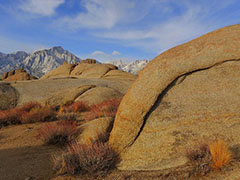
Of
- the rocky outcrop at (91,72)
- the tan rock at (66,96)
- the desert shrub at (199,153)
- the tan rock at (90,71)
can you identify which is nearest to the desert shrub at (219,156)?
the desert shrub at (199,153)

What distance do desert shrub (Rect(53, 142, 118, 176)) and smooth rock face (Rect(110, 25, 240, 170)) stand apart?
309 mm

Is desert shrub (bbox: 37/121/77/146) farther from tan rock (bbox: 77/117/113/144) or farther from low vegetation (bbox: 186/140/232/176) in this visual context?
low vegetation (bbox: 186/140/232/176)

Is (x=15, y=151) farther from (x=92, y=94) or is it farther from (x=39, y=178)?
(x=92, y=94)

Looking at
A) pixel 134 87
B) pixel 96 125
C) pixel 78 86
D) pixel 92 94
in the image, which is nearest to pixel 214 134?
pixel 134 87

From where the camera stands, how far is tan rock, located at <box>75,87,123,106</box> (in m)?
14.3

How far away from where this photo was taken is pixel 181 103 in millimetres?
4594

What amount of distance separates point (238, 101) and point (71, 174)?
4177 millimetres

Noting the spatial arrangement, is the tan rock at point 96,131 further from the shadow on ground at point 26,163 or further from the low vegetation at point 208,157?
the low vegetation at point 208,157

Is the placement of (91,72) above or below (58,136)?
above

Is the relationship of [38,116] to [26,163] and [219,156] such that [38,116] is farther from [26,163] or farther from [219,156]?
[219,156]

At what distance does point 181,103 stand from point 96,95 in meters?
10.8

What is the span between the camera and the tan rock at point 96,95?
46.9 feet

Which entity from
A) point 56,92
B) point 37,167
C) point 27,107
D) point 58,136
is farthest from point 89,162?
point 56,92

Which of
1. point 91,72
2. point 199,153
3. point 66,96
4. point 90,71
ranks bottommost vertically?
point 199,153
